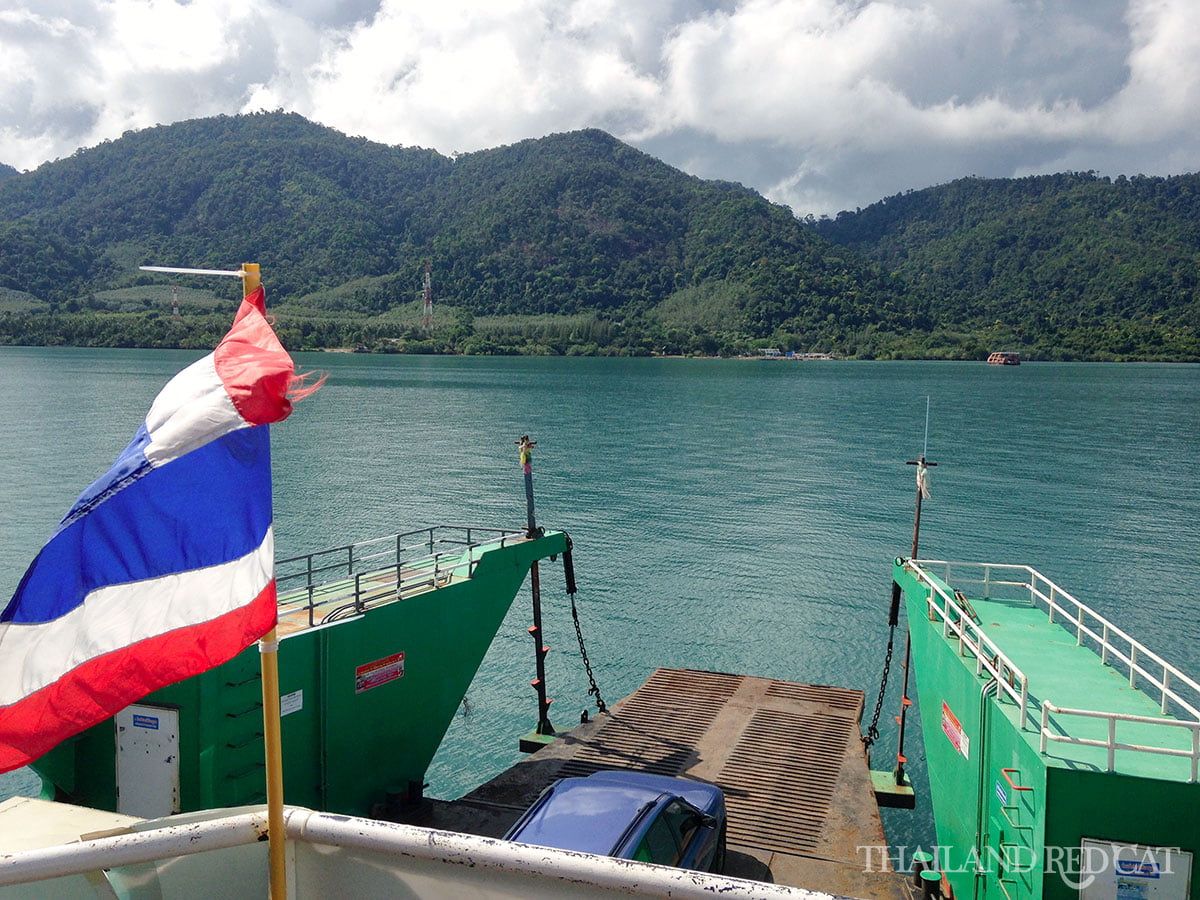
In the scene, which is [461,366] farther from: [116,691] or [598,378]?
[116,691]

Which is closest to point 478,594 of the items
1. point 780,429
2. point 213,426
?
point 213,426

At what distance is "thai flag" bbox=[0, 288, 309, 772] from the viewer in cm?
425

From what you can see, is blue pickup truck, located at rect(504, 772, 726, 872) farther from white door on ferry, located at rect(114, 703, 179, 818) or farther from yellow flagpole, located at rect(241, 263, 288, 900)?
yellow flagpole, located at rect(241, 263, 288, 900)

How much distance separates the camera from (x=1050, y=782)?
8688 millimetres

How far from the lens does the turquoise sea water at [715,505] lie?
950 inches

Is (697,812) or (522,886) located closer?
(522,886)

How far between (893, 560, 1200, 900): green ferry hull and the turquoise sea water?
4.34m

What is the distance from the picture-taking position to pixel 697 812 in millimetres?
9859

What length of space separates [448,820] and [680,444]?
5288 cm

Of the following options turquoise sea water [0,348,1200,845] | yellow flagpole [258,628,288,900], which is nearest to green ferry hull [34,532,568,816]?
turquoise sea water [0,348,1200,845]

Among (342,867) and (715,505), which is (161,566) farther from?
(715,505)

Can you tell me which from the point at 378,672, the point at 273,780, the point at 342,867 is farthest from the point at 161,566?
the point at 378,672

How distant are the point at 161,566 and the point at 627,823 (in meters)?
5.70

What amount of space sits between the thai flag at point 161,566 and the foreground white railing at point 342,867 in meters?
0.74
